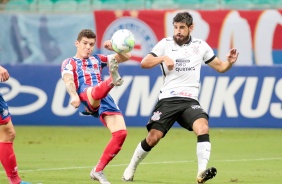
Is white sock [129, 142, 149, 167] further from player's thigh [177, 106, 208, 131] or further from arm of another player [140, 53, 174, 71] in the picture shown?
arm of another player [140, 53, 174, 71]

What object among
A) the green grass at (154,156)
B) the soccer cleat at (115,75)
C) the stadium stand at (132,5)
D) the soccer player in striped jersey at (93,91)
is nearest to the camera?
the soccer cleat at (115,75)

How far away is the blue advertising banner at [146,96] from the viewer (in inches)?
818

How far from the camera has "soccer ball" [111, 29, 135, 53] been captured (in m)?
11.2

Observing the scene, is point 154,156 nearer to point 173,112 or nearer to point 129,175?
point 129,175

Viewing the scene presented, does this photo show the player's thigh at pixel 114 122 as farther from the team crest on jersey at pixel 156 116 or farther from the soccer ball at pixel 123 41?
the soccer ball at pixel 123 41

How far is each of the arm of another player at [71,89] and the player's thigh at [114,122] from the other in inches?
26.8

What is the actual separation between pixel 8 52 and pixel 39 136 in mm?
4164

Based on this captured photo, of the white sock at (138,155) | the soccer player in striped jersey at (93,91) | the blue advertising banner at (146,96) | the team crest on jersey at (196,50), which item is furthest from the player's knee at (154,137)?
the blue advertising banner at (146,96)

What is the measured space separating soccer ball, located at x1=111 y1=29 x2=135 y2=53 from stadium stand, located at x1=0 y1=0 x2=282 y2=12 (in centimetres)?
1232

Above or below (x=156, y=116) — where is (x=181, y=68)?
above

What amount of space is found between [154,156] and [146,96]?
202 inches

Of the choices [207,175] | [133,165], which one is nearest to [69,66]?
[133,165]

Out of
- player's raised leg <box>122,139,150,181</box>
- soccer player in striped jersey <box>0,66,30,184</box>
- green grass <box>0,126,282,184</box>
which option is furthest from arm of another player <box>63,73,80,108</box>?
player's raised leg <box>122,139,150,181</box>

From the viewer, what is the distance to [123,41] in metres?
11.2
